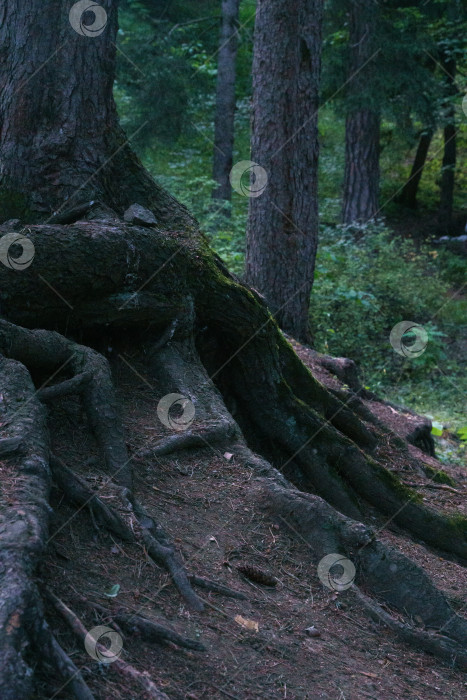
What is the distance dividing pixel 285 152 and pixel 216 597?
590 centimetres

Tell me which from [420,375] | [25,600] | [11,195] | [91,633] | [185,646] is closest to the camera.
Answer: [25,600]

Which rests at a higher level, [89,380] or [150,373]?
[89,380]

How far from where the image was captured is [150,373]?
4.83 metres

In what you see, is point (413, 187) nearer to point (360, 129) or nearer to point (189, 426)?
point (360, 129)

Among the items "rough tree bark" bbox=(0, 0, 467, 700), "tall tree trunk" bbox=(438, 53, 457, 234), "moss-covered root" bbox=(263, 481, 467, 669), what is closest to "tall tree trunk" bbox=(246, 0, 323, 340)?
"rough tree bark" bbox=(0, 0, 467, 700)

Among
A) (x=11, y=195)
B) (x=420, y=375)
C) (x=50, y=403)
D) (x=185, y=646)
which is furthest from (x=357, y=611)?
(x=420, y=375)

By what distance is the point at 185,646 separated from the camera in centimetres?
290

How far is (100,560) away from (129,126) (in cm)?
1506

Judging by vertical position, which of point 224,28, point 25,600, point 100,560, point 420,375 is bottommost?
point 420,375

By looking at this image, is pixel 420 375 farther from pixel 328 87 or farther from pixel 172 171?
pixel 172 171

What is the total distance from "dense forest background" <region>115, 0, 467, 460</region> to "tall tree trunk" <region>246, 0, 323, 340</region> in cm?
296

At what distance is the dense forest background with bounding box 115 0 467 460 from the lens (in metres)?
12.1

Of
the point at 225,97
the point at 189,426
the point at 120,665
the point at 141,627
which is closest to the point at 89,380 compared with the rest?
the point at 189,426

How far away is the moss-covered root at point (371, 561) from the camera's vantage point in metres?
4.14
